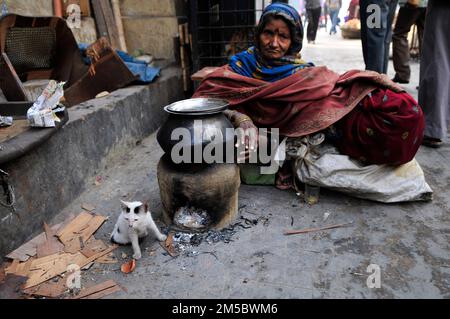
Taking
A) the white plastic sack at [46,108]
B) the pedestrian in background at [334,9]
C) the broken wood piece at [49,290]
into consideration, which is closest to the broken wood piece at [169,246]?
the broken wood piece at [49,290]

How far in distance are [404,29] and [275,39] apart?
3.85 m

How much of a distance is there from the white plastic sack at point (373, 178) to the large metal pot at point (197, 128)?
34.8 inches

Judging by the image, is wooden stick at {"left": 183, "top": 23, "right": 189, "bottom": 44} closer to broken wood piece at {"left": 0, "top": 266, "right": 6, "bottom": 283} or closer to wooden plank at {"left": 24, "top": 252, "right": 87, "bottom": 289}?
wooden plank at {"left": 24, "top": 252, "right": 87, "bottom": 289}

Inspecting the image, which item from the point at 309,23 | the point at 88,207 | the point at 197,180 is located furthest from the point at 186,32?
the point at 309,23

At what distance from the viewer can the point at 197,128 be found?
231 cm

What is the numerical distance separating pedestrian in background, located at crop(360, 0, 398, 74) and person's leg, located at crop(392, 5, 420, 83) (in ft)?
4.60

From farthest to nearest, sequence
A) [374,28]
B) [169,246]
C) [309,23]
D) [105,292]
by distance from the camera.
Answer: [309,23]
[374,28]
[169,246]
[105,292]

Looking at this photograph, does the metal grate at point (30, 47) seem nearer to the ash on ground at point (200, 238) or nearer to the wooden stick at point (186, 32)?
the wooden stick at point (186, 32)

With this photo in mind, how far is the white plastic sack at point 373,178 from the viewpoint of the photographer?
9.16 feet

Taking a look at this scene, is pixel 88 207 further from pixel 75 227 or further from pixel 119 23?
pixel 119 23

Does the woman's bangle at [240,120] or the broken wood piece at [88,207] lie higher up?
the woman's bangle at [240,120]

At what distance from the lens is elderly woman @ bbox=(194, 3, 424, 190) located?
2605mm
